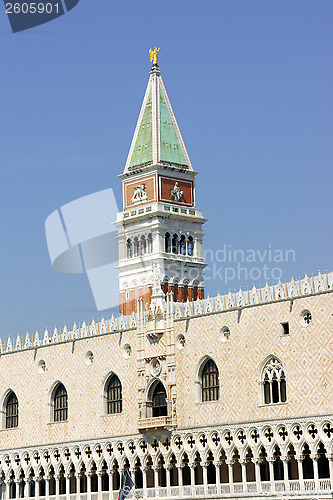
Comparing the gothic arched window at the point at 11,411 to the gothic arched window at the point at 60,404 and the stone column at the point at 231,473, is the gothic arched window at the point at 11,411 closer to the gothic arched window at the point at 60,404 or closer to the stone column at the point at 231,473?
the gothic arched window at the point at 60,404

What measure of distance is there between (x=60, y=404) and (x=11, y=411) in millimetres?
6149

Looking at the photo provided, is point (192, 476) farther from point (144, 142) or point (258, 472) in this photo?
point (144, 142)

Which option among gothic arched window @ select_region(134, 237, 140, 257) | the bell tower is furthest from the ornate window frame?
gothic arched window @ select_region(134, 237, 140, 257)

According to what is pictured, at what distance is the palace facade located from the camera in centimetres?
6041

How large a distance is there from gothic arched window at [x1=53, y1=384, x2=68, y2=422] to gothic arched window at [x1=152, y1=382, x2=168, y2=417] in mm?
9332

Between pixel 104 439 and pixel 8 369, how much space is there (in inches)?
516

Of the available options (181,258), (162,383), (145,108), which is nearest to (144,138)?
(145,108)

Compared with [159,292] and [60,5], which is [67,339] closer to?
[159,292]

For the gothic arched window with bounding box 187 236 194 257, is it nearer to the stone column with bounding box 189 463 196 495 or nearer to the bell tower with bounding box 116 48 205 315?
the bell tower with bounding box 116 48 205 315

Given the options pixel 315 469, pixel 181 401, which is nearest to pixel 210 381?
pixel 181 401

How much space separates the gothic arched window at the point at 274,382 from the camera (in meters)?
61.8

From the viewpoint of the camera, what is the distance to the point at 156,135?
314 ft

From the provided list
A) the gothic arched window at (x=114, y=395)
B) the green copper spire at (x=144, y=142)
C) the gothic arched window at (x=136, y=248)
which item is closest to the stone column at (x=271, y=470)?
the gothic arched window at (x=114, y=395)

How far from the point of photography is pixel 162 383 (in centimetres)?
6925
